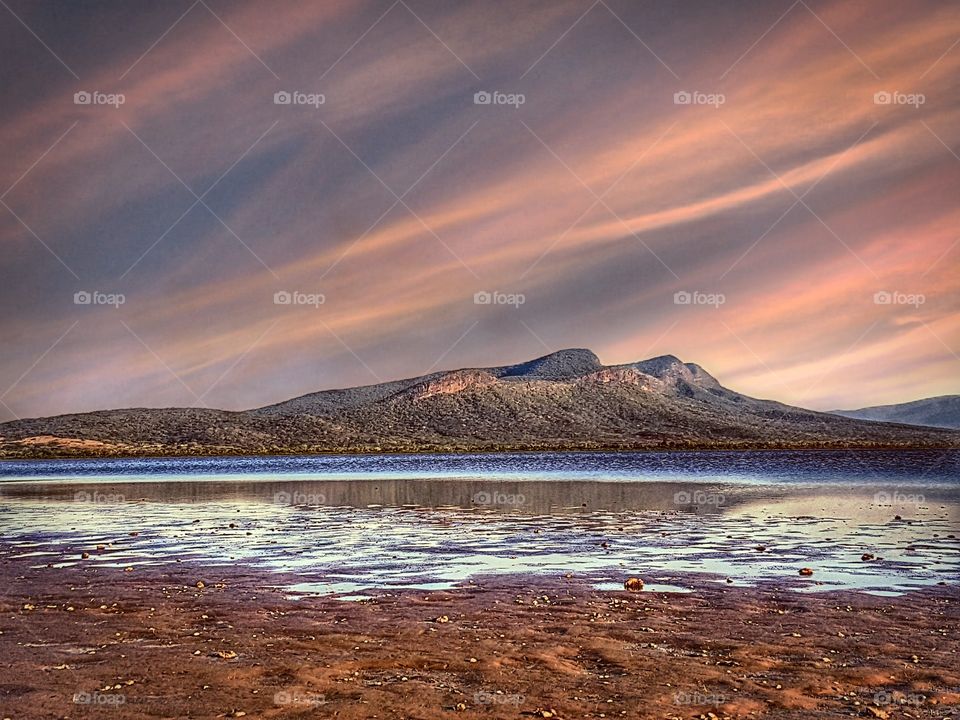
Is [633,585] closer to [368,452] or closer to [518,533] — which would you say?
[518,533]

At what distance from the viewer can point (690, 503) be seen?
137ft

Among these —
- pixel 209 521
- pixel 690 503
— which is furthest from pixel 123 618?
pixel 690 503

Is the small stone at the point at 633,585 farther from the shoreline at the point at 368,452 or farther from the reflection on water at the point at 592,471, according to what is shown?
the shoreline at the point at 368,452

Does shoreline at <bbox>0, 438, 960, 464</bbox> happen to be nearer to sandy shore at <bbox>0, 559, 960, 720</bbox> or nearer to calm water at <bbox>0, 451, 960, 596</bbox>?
calm water at <bbox>0, 451, 960, 596</bbox>

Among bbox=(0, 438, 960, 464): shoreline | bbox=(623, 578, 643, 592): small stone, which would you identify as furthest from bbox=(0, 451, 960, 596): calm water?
bbox=(0, 438, 960, 464): shoreline

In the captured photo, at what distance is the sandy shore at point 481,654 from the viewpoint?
1016 centimetres

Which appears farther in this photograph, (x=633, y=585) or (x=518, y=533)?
(x=518, y=533)

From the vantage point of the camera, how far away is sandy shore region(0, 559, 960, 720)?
10.2 meters

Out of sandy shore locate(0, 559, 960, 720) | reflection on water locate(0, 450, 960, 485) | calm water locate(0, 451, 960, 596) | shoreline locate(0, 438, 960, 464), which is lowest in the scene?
sandy shore locate(0, 559, 960, 720)

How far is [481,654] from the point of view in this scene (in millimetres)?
12445

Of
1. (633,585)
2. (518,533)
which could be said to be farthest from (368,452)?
(633,585)

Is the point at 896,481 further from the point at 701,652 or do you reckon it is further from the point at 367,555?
the point at 701,652

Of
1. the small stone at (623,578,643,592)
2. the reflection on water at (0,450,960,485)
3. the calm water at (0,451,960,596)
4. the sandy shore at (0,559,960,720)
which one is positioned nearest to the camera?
the sandy shore at (0,559,960,720)

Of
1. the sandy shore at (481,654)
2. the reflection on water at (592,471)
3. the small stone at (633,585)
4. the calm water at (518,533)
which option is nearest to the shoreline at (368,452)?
the reflection on water at (592,471)
